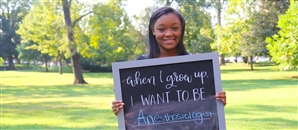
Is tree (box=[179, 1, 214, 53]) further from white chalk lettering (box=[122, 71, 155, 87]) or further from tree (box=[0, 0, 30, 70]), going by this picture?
tree (box=[0, 0, 30, 70])

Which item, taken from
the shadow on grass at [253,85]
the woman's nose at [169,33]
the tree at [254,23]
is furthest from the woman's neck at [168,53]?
the tree at [254,23]

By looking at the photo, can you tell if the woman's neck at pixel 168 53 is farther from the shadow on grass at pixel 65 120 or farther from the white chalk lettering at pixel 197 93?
the shadow on grass at pixel 65 120

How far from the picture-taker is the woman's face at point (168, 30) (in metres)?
2.53

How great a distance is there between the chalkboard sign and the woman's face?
19 centimetres

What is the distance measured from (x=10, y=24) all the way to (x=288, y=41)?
181 ft

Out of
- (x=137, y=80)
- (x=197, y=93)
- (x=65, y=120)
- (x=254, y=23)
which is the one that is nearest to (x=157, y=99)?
(x=137, y=80)

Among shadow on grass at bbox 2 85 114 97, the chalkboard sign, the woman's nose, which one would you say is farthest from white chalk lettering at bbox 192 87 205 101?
shadow on grass at bbox 2 85 114 97

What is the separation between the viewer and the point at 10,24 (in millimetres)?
56531

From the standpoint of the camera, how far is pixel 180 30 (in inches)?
102

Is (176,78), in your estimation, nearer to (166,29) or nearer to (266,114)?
(166,29)

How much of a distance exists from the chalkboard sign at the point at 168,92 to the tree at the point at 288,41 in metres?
10.4

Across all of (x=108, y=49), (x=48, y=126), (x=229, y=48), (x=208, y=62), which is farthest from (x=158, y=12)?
(x=108, y=49)

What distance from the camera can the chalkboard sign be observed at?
8.02 feet

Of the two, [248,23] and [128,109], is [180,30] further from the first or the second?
[248,23]
